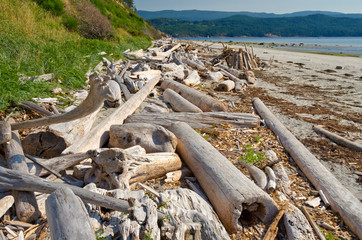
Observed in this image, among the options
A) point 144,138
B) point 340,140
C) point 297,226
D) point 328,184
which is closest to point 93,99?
point 144,138

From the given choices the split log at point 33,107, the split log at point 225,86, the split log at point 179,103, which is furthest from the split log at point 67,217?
the split log at point 225,86

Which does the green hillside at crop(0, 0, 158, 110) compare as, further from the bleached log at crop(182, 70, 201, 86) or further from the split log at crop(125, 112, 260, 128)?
the bleached log at crop(182, 70, 201, 86)

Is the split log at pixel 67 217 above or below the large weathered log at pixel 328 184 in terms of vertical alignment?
above

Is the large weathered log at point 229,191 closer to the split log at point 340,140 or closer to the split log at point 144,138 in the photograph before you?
the split log at point 144,138

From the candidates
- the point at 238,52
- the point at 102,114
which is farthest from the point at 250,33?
the point at 102,114

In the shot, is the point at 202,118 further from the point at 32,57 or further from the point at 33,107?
the point at 32,57

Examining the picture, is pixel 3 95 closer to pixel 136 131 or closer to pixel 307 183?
pixel 136 131

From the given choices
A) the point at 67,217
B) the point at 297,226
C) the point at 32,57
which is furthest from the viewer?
the point at 32,57

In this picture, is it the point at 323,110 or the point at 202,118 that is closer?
the point at 202,118

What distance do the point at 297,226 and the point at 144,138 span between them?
7.79 feet

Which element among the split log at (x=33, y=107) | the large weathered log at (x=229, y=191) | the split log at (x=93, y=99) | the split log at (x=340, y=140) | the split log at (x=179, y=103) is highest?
the split log at (x=93, y=99)

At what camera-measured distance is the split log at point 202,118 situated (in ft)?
16.2

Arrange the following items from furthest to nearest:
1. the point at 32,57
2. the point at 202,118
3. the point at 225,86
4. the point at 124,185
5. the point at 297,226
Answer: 1. the point at 225,86
2. the point at 32,57
3. the point at 202,118
4. the point at 124,185
5. the point at 297,226

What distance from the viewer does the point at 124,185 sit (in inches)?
105
